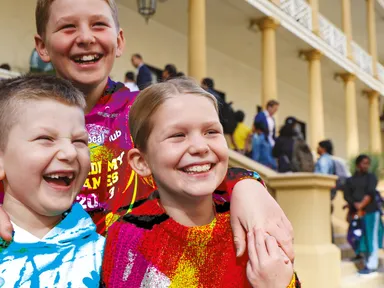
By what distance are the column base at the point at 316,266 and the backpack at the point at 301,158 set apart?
1531mm

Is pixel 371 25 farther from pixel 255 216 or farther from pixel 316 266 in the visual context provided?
pixel 255 216

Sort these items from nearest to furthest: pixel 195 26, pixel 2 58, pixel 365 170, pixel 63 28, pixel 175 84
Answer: pixel 175 84 → pixel 63 28 → pixel 365 170 → pixel 2 58 → pixel 195 26

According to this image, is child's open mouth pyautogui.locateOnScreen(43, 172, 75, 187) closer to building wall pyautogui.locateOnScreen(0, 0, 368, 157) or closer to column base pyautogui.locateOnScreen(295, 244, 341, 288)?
column base pyautogui.locateOnScreen(295, 244, 341, 288)

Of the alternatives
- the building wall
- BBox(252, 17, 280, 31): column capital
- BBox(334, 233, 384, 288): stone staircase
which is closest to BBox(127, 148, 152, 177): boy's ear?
BBox(334, 233, 384, 288): stone staircase

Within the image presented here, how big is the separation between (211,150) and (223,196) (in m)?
0.20

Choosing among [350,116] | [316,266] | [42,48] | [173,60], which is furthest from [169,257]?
[350,116]

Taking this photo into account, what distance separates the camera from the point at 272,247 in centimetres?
129

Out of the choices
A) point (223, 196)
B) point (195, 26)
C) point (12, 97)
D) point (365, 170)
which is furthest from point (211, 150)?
point (195, 26)

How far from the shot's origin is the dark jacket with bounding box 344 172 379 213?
749 cm

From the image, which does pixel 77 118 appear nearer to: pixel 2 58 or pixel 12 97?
pixel 12 97

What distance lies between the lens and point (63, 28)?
1.66 meters

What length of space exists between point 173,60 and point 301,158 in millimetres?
8514

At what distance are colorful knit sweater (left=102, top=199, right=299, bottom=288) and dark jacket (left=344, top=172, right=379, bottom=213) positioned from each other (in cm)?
646

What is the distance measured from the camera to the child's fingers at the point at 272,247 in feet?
4.22
